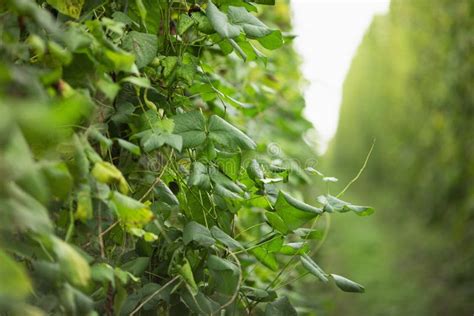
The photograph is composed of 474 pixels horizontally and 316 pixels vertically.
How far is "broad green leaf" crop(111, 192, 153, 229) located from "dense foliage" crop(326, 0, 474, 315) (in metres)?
3.13

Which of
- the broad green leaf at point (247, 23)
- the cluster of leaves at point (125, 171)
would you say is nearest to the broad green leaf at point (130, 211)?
the cluster of leaves at point (125, 171)

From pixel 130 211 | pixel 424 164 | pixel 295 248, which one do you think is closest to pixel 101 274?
pixel 130 211

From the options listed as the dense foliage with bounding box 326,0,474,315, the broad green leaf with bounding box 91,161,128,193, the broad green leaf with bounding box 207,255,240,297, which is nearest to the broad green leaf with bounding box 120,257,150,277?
the broad green leaf with bounding box 207,255,240,297

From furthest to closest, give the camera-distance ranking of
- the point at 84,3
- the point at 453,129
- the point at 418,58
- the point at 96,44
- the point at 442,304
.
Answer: the point at 418,58
the point at 453,129
the point at 442,304
the point at 84,3
the point at 96,44

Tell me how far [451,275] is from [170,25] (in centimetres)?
353

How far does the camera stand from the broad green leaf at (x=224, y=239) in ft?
3.79

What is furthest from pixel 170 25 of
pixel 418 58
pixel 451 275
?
pixel 418 58

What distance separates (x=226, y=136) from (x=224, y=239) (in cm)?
21

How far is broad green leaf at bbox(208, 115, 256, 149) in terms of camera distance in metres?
1.18

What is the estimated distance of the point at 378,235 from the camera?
6.77 m

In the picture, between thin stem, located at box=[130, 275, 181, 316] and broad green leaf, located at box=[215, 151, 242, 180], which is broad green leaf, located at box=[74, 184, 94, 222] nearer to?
thin stem, located at box=[130, 275, 181, 316]

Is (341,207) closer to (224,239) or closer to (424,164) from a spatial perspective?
(224,239)

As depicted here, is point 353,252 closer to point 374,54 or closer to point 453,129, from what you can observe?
point 453,129

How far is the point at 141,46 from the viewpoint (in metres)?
1.09
